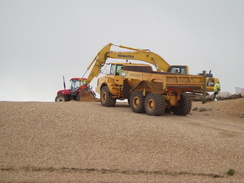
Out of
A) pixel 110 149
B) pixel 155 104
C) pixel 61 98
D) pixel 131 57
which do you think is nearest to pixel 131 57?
A: pixel 131 57

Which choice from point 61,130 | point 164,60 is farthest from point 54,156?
point 164,60

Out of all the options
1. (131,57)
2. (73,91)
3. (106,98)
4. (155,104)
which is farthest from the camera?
(73,91)

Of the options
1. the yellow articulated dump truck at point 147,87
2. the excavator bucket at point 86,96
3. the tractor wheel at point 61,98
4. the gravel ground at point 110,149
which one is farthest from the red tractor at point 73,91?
→ the gravel ground at point 110,149

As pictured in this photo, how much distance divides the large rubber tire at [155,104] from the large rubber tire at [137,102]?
425 mm

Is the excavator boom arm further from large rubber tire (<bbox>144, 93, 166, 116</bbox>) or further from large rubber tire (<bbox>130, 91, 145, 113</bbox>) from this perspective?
large rubber tire (<bbox>144, 93, 166, 116</bbox>)

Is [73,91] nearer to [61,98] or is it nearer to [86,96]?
[61,98]

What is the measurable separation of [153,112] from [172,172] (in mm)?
5811

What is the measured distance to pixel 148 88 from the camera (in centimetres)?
1405

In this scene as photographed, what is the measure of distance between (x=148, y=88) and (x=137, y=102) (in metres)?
0.82

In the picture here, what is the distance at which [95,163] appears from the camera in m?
7.64

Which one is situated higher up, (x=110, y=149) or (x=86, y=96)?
(x=86, y=96)

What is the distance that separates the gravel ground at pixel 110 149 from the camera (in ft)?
23.5

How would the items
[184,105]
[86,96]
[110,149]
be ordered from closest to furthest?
[110,149] → [184,105] → [86,96]

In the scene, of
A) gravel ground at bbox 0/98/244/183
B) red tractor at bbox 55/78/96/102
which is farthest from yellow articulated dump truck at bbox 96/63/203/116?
red tractor at bbox 55/78/96/102
